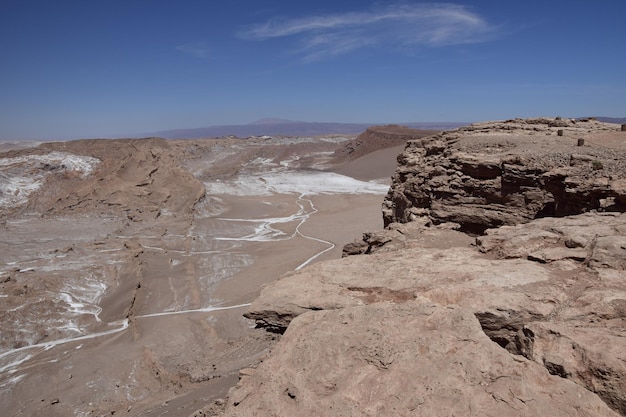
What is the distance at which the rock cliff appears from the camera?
2.55 m

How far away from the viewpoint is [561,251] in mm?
4148

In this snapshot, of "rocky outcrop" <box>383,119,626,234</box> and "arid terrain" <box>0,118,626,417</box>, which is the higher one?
"rocky outcrop" <box>383,119,626,234</box>

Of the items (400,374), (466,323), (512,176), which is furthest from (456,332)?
(512,176)

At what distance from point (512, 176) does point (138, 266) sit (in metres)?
10.9

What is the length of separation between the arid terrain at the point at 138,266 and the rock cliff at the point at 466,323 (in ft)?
3.28

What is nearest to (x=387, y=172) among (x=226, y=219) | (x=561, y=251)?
(x=226, y=219)

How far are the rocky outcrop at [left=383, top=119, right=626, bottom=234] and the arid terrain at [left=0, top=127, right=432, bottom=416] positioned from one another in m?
3.83

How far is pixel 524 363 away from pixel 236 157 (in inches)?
1710

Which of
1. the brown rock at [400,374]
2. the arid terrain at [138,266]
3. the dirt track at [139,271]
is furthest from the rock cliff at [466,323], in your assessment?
the dirt track at [139,271]

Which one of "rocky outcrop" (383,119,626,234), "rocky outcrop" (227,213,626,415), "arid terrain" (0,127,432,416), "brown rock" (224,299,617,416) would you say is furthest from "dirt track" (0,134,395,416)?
"rocky outcrop" (383,119,626,234)

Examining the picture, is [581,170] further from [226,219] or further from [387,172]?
[387,172]

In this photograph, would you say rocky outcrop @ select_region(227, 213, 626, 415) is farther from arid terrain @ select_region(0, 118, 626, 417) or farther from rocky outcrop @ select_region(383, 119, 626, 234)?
rocky outcrop @ select_region(383, 119, 626, 234)

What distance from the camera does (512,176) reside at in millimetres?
6660

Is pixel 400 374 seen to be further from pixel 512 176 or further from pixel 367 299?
pixel 512 176
